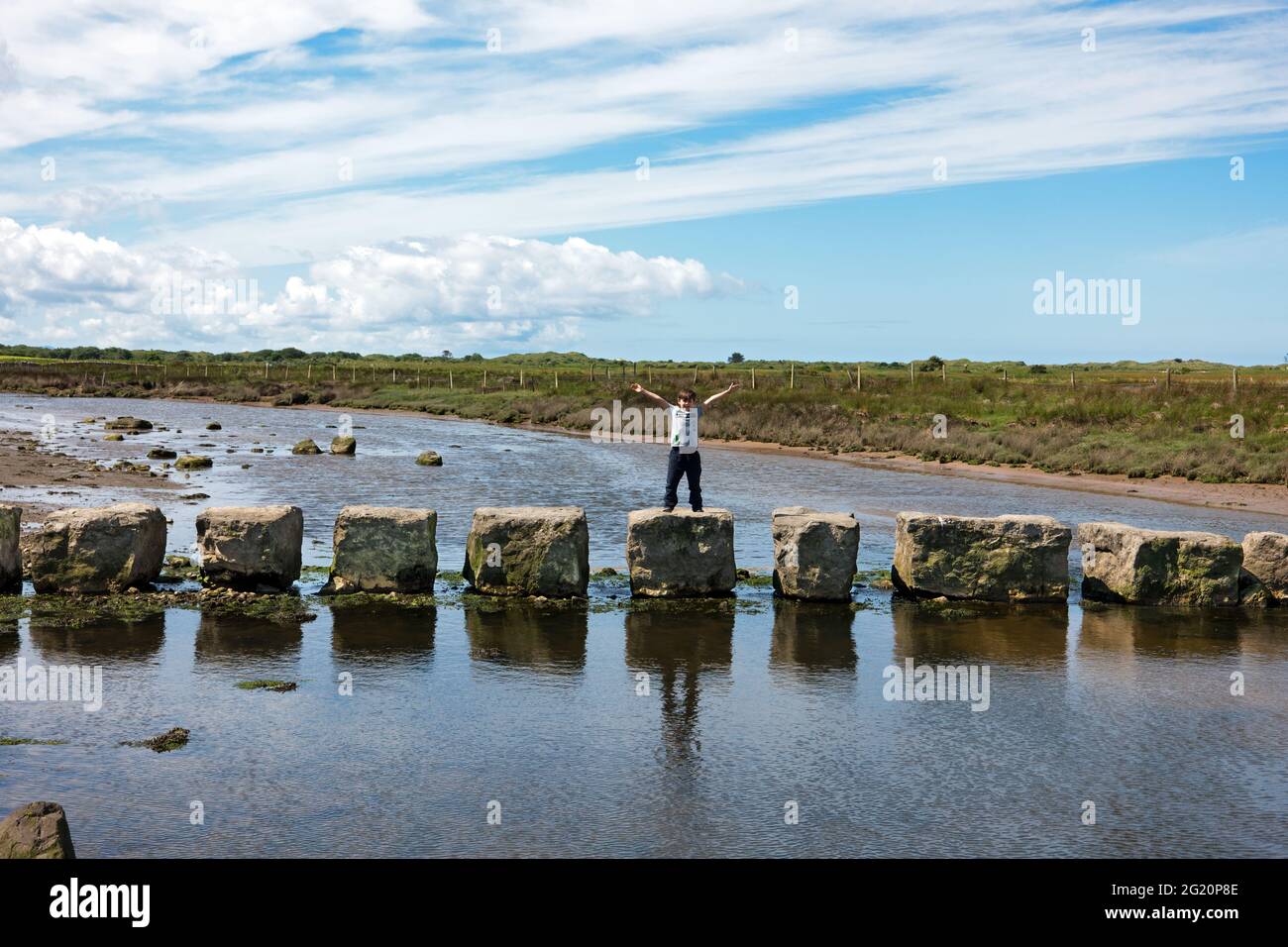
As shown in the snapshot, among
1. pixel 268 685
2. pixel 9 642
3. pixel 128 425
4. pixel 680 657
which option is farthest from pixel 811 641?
pixel 128 425

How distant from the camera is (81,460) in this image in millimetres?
29453

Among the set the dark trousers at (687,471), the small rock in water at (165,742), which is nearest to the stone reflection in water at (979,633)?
the dark trousers at (687,471)

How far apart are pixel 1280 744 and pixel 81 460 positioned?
92.5 ft

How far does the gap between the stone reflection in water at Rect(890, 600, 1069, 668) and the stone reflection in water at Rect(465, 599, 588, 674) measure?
3244 mm

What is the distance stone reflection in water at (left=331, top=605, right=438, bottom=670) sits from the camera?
1086 centimetres

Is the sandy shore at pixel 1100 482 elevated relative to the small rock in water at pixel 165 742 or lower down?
elevated

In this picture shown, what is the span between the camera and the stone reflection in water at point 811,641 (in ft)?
35.6

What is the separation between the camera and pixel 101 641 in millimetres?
11258

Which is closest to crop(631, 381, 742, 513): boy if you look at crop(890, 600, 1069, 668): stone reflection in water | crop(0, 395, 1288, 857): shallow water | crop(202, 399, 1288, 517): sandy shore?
crop(0, 395, 1288, 857): shallow water

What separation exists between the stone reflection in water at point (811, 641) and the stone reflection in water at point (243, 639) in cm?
462

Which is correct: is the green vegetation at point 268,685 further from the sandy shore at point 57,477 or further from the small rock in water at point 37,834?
the sandy shore at point 57,477
